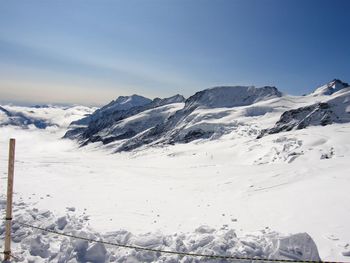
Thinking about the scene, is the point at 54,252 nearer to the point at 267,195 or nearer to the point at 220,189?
the point at 267,195

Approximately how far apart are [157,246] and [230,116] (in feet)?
393

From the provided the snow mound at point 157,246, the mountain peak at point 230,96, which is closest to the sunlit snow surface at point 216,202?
the snow mound at point 157,246

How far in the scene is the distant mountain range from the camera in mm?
87875

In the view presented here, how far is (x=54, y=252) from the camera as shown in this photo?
374 inches

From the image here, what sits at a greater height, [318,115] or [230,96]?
[230,96]

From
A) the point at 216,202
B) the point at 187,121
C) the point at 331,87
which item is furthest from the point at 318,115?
the point at 331,87

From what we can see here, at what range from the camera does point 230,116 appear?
12706 cm

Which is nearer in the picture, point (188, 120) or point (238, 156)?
point (238, 156)

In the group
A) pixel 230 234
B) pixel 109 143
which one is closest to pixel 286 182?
pixel 230 234

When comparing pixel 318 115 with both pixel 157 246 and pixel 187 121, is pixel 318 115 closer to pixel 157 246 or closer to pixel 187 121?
pixel 187 121

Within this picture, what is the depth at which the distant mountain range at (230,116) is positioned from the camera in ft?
288

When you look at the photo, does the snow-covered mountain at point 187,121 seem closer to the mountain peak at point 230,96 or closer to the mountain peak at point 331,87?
the mountain peak at point 230,96

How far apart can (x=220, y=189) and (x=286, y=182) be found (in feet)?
12.7

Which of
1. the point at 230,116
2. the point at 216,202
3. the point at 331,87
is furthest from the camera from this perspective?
the point at 331,87
